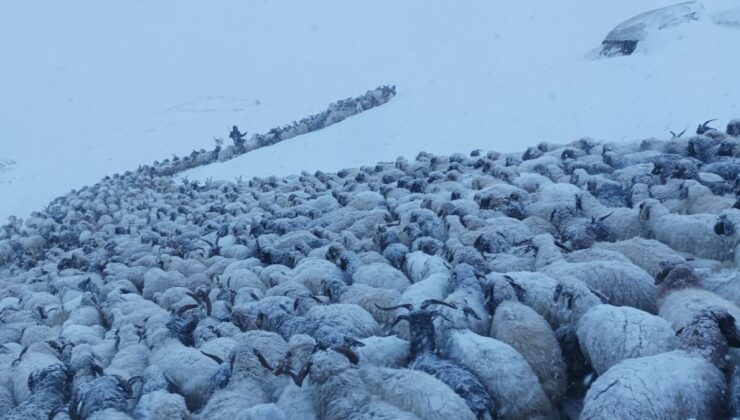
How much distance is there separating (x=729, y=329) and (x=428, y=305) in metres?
2.25

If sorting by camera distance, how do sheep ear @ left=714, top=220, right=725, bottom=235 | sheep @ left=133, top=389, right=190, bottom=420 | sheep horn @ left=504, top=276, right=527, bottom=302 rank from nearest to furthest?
sheep @ left=133, top=389, right=190, bottom=420 → sheep horn @ left=504, top=276, right=527, bottom=302 → sheep ear @ left=714, top=220, right=725, bottom=235

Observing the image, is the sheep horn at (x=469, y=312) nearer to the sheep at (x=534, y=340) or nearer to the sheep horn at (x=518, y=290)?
the sheep at (x=534, y=340)

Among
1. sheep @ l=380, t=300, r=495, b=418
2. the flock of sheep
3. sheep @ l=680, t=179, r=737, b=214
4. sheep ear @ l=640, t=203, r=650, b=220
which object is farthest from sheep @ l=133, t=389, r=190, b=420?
sheep @ l=680, t=179, r=737, b=214

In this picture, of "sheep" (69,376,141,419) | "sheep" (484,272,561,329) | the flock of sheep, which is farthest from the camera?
"sheep" (484,272,561,329)

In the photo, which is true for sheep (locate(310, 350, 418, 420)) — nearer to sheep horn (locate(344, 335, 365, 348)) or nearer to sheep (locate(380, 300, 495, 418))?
sheep horn (locate(344, 335, 365, 348))

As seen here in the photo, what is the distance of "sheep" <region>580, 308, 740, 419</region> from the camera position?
3584 millimetres

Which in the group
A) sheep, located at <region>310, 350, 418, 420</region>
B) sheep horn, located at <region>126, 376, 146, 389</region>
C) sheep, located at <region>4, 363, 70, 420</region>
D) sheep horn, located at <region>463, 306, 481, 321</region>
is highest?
sheep, located at <region>4, 363, 70, 420</region>

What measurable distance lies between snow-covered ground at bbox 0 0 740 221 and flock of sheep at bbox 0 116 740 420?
449cm

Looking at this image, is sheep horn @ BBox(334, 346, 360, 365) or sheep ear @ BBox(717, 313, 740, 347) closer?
sheep ear @ BBox(717, 313, 740, 347)

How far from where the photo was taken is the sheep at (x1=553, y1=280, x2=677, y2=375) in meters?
4.34

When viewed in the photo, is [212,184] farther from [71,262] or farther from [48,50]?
[48,50]

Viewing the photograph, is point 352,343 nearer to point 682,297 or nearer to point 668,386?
point 668,386

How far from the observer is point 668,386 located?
3693 millimetres

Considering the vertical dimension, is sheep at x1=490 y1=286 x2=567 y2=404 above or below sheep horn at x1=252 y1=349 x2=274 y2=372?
below
